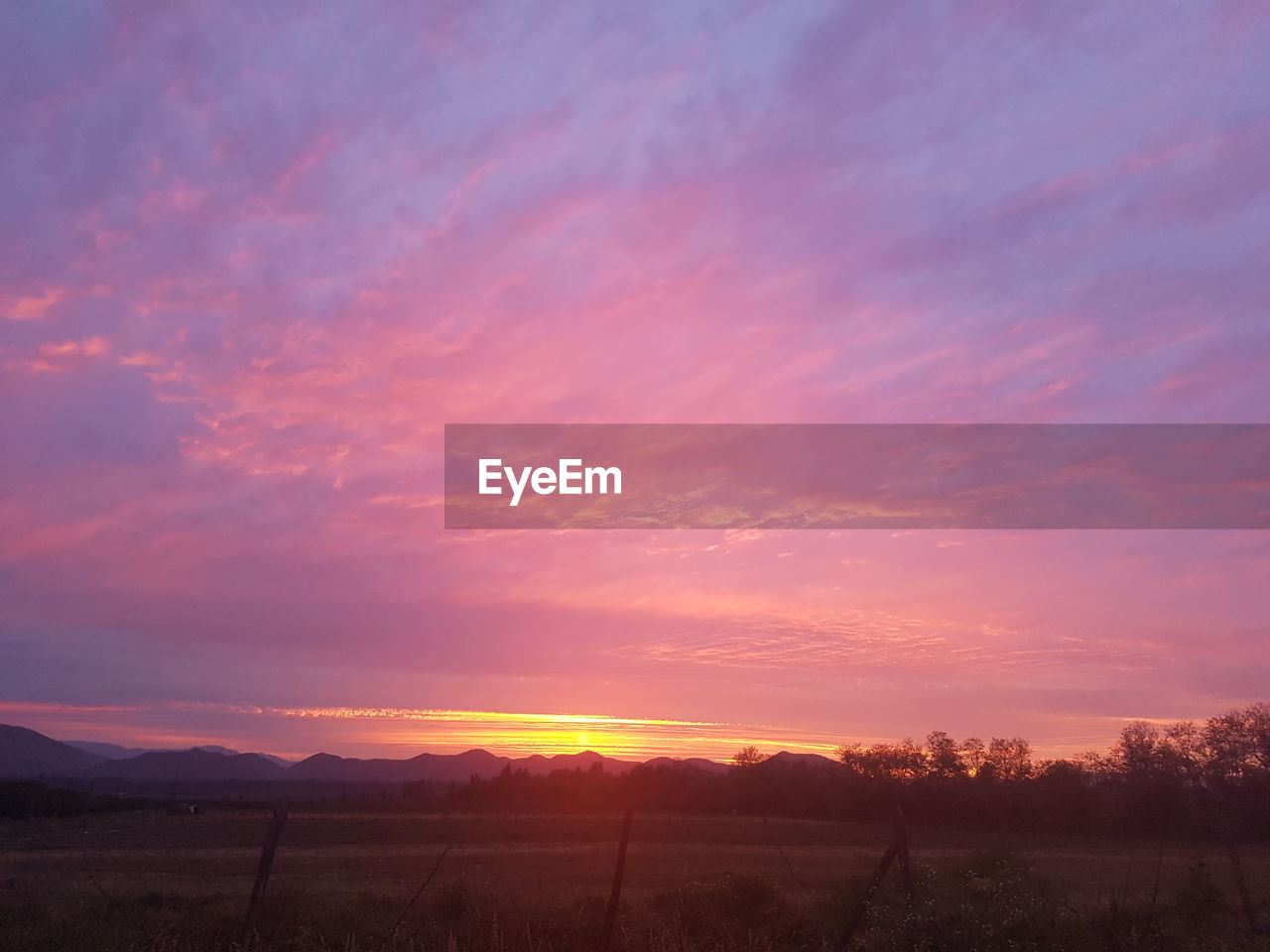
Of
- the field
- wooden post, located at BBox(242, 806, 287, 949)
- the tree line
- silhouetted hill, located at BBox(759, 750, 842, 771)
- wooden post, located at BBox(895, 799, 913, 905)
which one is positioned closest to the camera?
wooden post, located at BBox(242, 806, 287, 949)

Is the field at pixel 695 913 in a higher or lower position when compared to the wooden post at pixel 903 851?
lower

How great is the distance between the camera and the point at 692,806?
7575 centimetres

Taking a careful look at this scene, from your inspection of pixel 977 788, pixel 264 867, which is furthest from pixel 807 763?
pixel 264 867

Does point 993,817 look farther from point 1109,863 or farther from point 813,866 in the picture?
point 813,866

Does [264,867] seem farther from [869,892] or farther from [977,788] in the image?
[977,788]

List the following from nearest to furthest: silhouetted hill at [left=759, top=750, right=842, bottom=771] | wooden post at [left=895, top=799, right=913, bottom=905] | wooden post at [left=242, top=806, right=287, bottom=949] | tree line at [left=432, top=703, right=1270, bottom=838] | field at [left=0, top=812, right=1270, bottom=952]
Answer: wooden post at [left=242, top=806, right=287, bottom=949] → field at [left=0, top=812, right=1270, bottom=952] → wooden post at [left=895, top=799, right=913, bottom=905] → tree line at [left=432, top=703, right=1270, bottom=838] → silhouetted hill at [left=759, top=750, right=842, bottom=771]

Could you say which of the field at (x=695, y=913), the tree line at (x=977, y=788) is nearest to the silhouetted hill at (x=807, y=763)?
the tree line at (x=977, y=788)

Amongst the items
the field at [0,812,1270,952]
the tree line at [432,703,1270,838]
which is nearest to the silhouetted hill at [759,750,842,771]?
the tree line at [432,703,1270,838]

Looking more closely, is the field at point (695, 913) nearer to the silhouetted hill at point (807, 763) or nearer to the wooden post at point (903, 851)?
the wooden post at point (903, 851)

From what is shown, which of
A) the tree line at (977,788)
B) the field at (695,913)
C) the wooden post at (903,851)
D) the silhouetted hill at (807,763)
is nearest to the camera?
the field at (695,913)

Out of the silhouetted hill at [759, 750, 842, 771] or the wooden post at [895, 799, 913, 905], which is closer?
the wooden post at [895, 799, 913, 905]

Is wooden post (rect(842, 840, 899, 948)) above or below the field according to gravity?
above

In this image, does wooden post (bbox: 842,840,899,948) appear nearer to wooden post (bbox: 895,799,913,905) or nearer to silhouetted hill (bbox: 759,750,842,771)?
wooden post (bbox: 895,799,913,905)

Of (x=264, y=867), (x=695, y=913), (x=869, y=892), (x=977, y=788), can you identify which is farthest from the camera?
(x=977, y=788)
